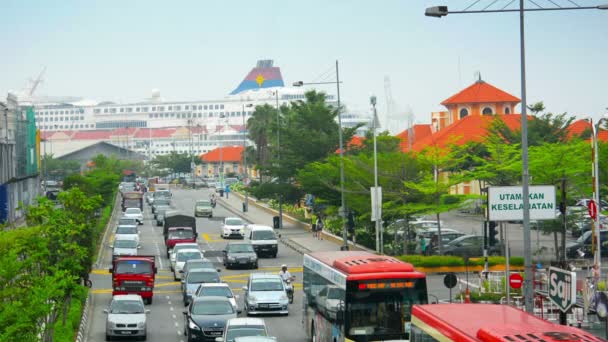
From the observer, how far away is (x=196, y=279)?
39.4 metres

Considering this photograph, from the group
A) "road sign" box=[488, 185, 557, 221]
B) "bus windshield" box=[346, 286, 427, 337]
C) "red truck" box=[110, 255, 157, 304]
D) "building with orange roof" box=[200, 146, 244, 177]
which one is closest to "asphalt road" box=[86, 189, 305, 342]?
"red truck" box=[110, 255, 157, 304]

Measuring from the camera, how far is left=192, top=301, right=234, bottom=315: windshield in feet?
102

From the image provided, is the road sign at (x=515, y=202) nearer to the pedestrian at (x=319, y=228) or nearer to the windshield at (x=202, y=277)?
the windshield at (x=202, y=277)

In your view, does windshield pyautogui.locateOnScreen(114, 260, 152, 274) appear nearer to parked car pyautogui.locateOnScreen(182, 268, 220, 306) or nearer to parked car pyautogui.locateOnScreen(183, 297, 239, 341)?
parked car pyautogui.locateOnScreen(182, 268, 220, 306)

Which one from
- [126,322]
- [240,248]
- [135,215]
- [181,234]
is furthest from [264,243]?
[126,322]

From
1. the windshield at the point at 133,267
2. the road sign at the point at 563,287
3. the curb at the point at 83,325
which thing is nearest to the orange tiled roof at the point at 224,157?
the windshield at the point at 133,267

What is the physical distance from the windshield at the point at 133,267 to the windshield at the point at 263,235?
649 inches

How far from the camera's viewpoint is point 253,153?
122m

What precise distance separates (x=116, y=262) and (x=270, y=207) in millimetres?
52225

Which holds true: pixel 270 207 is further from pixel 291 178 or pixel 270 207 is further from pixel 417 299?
pixel 417 299

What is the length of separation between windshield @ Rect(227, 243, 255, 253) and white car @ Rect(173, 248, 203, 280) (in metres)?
2.84

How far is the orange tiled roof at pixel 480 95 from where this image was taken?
11269 cm

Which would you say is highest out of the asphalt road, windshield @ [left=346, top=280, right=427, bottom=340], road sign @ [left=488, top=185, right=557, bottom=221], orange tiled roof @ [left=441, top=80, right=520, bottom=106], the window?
orange tiled roof @ [left=441, top=80, right=520, bottom=106]

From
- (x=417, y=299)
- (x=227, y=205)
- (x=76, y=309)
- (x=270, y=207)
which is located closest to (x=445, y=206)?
(x=76, y=309)
